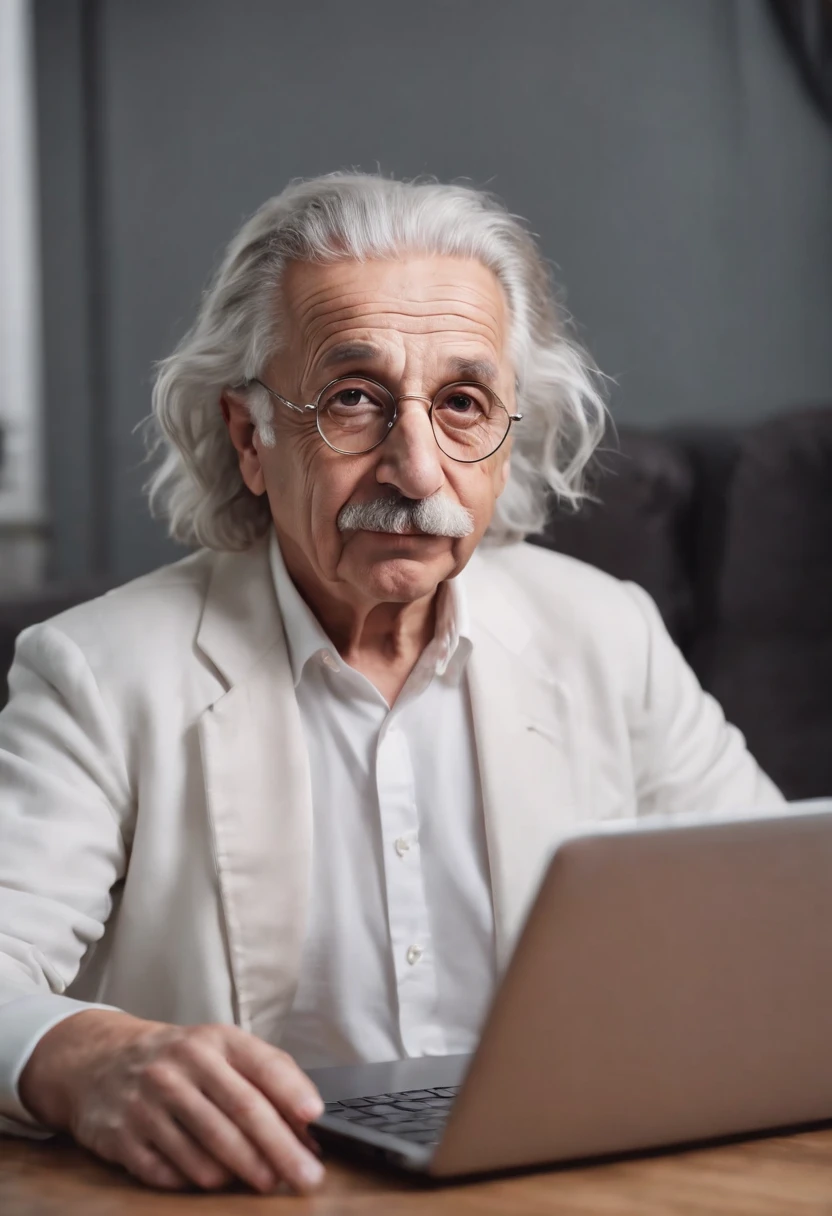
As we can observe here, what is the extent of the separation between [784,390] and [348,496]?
2.00 metres

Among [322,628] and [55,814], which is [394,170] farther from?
[55,814]

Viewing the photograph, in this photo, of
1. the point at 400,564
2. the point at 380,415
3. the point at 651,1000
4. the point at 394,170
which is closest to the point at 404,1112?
the point at 651,1000

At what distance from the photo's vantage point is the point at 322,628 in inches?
59.6

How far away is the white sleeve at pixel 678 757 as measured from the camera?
Answer: 1.62 metres

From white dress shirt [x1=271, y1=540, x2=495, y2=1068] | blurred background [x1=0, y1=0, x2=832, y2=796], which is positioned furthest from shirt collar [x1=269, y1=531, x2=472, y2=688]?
blurred background [x1=0, y1=0, x2=832, y2=796]

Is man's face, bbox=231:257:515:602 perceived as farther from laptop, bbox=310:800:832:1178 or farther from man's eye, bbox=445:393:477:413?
laptop, bbox=310:800:832:1178

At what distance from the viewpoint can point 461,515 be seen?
55.2 inches

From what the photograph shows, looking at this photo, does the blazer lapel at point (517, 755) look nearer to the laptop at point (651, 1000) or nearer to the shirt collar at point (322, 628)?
the shirt collar at point (322, 628)

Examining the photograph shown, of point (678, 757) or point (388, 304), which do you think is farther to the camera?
point (678, 757)

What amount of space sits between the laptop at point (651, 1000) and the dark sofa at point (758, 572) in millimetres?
1343

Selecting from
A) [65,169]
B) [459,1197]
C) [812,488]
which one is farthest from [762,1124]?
[65,169]

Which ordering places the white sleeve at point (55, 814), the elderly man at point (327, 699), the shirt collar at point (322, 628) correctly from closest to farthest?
1. the white sleeve at point (55, 814)
2. the elderly man at point (327, 699)
3. the shirt collar at point (322, 628)

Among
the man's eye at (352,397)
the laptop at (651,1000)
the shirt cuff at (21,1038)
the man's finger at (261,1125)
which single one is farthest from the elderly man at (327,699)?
the laptop at (651,1000)

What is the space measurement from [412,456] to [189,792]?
39cm
